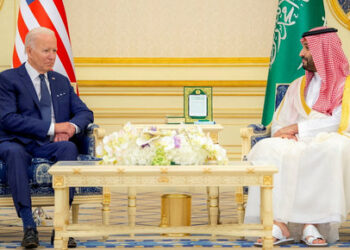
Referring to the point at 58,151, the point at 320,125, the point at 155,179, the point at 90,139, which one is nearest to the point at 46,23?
the point at 90,139

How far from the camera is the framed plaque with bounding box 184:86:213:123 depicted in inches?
209

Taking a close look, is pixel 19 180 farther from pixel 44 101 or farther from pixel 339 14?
pixel 339 14

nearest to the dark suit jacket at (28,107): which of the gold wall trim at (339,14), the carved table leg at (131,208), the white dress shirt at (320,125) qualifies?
the carved table leg at (131,208)

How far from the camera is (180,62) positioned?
22.1 ft

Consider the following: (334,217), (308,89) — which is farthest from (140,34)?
(334,217)

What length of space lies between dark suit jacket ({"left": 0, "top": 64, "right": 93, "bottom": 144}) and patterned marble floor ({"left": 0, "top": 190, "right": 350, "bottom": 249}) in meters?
0.68

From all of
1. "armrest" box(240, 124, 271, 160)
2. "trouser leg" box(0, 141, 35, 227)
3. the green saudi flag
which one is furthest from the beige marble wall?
"trouser leg" box(0, 141, 35, 227)

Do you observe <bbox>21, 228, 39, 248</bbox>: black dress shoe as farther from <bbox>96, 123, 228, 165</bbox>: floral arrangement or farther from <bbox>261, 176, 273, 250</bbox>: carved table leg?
<bbox>261, 176, 273, 250</bbox>: carved table leg

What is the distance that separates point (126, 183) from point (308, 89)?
1.93 m

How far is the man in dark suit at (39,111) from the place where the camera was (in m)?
4.12

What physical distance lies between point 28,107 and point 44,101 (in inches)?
4.9

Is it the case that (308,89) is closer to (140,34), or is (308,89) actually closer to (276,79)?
(276,79)

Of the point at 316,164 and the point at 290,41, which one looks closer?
the point at 316,164

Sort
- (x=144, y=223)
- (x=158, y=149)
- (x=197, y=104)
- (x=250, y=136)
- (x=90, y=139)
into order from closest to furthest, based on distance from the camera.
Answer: (x=158, y=149)
(x=90, y=139)
(x=250, y=136)
(x=144, y=223)
(x=197, y=104)
